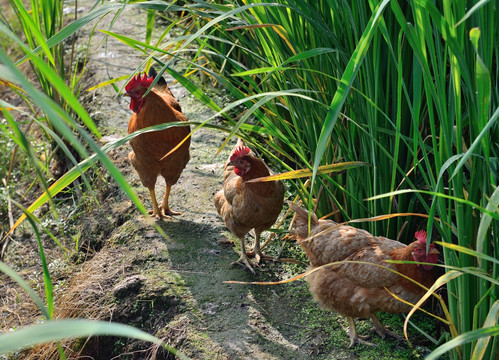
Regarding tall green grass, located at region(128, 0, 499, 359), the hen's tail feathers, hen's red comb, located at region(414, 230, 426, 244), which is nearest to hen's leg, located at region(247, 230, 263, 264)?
tall green grass, located at region(128, 0, 499, 359)

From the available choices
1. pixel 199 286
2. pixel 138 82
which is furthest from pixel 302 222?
pixel 138 82

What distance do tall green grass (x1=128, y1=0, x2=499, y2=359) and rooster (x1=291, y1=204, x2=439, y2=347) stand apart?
0.17 metres

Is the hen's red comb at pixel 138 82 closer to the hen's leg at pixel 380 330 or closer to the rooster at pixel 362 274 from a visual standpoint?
the rooster at pixel 362 274

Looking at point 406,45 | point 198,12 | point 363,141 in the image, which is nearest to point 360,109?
point 363,141

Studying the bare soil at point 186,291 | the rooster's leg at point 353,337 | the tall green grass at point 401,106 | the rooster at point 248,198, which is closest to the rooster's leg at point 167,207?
the bare soil at point 186,291

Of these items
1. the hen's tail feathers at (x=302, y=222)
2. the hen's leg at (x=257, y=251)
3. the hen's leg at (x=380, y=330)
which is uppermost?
the hen's tail feathers at (x=302, y=222)

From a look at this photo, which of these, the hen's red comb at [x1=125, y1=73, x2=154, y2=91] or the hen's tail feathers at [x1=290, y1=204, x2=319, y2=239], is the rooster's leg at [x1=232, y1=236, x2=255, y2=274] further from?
the hen's red comb at [x1=125, y1=73, x2=154, y2=91]

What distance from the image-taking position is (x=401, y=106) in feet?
9.20

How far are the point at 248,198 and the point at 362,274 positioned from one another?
32.8 inches

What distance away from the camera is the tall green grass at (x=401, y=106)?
1.91 meters

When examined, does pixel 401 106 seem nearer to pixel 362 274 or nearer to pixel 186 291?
pixel 362 274

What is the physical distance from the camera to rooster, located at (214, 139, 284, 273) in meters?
3.39

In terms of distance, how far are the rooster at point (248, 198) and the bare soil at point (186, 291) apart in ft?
0.88

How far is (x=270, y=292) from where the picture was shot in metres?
3.38
